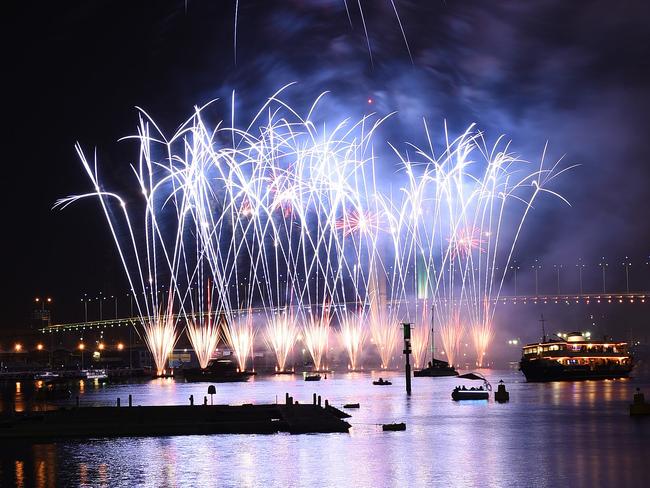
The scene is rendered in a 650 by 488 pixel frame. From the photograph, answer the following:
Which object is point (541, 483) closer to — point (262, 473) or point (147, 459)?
point (262, 473)

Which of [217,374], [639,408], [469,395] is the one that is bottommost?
[639,408]

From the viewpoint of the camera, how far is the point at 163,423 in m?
52.0

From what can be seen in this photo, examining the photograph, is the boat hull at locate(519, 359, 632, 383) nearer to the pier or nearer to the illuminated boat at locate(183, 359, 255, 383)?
the illuminated boat at locate(183, 359, 255, 383)

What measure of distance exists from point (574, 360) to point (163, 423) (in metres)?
89.5

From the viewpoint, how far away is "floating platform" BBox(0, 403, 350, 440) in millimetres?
49906

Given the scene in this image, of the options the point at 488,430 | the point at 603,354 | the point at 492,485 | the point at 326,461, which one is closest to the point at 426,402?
the point at 488,430

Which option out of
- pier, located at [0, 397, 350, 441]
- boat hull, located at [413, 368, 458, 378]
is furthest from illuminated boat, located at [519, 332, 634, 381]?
pier, located at [0, 397, 350, 441]

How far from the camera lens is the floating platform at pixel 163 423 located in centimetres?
4991

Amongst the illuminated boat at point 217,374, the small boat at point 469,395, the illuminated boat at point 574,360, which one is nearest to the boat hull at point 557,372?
the illuminated boat at point 574,360

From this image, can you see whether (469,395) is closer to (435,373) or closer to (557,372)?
(557,372)

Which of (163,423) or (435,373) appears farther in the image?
(435,373)

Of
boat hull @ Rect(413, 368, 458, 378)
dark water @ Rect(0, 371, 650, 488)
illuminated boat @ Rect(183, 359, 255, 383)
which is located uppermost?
illuminated boat @ Rect(183, 359, 255, 383)

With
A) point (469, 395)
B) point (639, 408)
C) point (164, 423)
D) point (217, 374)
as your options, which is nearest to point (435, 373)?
point (217, 374)

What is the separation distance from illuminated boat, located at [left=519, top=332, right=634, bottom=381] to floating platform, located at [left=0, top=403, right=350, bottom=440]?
78.0 meters
